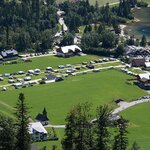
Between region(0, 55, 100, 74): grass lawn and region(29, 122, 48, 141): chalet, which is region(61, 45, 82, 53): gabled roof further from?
region(29, 122, 48, 141): chalet

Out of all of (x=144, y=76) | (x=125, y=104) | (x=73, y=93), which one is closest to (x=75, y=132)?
(x=125, y=104)

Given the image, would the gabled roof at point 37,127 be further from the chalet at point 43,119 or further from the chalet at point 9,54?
the chalet at point 9,54

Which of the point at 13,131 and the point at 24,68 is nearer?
the point at 13,131

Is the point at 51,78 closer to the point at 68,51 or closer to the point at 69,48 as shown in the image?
the point at 68,51

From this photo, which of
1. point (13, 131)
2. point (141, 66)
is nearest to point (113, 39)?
point (141, 66)

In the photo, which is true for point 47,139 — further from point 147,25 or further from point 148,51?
point 147,25

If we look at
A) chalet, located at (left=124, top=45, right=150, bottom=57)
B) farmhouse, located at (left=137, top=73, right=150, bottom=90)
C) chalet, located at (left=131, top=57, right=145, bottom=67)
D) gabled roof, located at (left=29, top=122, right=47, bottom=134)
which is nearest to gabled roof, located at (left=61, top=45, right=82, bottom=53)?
chalet, located at (left=124, top=45, right=150, bottom=57)

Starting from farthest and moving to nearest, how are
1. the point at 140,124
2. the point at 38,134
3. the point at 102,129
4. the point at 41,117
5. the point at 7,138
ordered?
the point at 140,124, the point at 41,117, the point at 38,134, the point at 102,129, the point at 7,138
